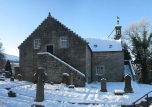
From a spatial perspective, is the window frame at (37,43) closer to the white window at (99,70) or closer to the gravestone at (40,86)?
the white window at (99,70)

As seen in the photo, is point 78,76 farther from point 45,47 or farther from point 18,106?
point 18,106

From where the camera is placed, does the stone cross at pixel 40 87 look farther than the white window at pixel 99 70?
No

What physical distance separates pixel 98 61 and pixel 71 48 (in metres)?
5.47

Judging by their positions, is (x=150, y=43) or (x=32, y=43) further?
(x=150, y=43)

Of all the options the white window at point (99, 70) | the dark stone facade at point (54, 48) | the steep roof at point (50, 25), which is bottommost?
the white window at point (99, 70)

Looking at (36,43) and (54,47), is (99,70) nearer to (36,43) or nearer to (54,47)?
(54,47)

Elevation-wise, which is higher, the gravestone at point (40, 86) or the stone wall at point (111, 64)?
the stone wall at point (111, 64)

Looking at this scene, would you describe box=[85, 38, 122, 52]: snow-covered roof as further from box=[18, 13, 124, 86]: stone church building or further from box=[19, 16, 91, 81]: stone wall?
box=[19, 16, 91, 81]: stone wall

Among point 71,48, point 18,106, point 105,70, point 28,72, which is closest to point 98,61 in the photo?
point 105,70

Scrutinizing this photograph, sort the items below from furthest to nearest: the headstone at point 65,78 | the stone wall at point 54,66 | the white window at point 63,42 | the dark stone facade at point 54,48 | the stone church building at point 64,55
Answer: the white window at point 63,42
the dark stone facade at point 54,48
the stone church building at point 64,55
the stone wall at point 54,66
the headstone at point 65,78

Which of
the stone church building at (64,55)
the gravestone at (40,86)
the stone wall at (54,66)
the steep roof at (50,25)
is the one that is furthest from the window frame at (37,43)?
the gravestone at (40,86)

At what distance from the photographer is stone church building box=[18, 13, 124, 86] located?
25.9 meters

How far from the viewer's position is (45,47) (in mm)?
29422

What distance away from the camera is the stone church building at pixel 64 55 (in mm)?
25906
